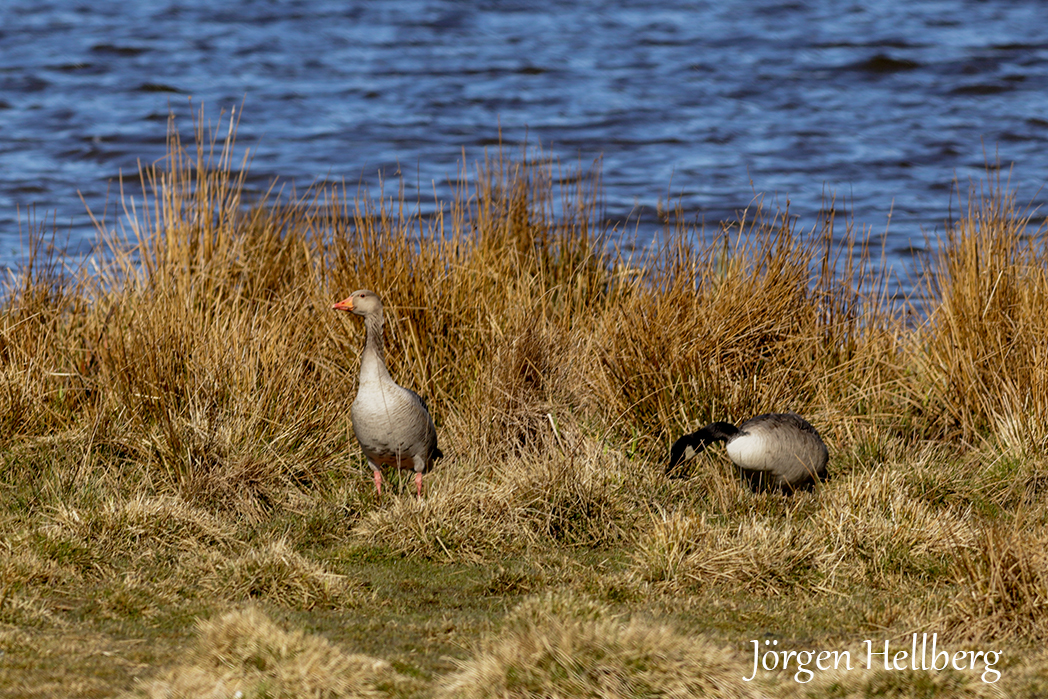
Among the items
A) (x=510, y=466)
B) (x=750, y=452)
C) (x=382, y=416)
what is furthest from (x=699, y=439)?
(x=382, y=416)

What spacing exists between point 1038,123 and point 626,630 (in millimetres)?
15570

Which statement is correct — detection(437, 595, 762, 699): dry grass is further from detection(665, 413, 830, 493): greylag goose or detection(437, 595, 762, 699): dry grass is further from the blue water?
the blue water

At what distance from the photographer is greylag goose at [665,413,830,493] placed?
20.9 feet

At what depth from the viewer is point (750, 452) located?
6.34m

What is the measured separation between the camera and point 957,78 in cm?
2042

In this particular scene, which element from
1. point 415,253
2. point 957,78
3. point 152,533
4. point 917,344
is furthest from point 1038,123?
point 152,533

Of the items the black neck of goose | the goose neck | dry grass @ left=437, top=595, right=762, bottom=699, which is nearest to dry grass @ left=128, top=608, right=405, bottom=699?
dry grass @ left=437, top=595, right=762, bottom=699

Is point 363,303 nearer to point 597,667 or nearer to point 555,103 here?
point 597,667

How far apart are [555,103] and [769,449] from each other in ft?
47.8

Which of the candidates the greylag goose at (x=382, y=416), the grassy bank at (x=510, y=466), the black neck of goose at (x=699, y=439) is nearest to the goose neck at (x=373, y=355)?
the greylag goose at (x=382, y=416)

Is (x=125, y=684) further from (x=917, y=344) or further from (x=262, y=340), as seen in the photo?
(x=917, y=344)

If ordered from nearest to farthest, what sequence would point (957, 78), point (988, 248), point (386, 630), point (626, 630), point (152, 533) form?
point (626, 630), point (386, 630), point (152, 533), point (988, 248), point (957, 78)

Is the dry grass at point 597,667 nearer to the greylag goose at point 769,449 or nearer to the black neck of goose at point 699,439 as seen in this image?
the greylag goose at point 769,449

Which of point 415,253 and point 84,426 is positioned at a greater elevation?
point 415,253
